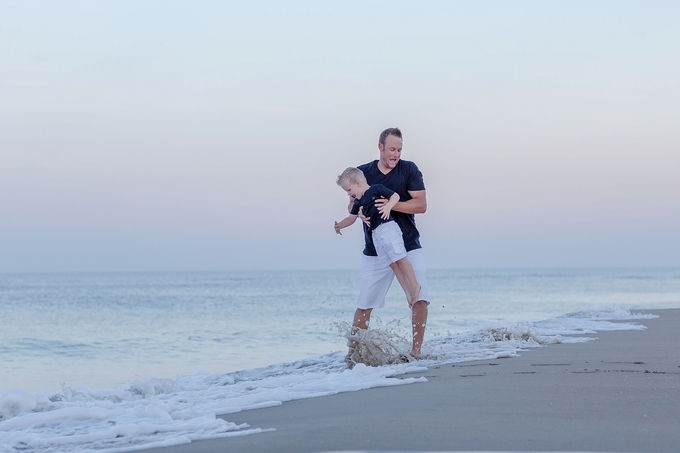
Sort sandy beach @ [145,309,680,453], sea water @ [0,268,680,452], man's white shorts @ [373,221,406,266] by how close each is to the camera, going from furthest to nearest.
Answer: man's white shorts @ [373,221,406,266]
sea water @ [0,268,680,452]
sandy beach @ [145,309,680,453]

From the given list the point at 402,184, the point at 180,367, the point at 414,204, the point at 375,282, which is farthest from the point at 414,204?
the point at 180,367

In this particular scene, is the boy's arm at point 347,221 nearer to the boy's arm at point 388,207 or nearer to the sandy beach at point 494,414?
the boy's arm at point 388,207

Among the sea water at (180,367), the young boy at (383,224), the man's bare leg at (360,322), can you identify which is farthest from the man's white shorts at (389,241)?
the sea water at (180,367)

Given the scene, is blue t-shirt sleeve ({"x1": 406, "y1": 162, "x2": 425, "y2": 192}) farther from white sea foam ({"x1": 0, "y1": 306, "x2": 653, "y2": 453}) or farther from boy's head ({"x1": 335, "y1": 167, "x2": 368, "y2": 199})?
white sea foam ({"x1": 0, "y1": 306, "x2": 653, "y2": 453})

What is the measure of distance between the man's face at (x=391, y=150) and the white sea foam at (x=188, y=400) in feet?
5.08

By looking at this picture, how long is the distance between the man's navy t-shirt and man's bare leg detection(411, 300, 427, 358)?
525 mm

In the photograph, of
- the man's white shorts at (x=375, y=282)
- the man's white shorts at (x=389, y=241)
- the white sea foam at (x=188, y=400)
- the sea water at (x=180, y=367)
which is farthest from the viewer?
the man's white shorts at (x=375, y=282)

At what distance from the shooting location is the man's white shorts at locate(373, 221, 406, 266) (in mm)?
5820

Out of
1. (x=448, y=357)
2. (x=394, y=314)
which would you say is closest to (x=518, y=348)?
(x=448, y=357)

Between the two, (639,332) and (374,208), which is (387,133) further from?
(639,332)

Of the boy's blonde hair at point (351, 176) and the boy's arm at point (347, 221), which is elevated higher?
the boy's blonde hair at point (351, 176)

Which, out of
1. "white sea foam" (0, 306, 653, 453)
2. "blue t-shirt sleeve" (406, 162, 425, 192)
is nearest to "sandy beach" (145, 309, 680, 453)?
"white sea foam" (0, 306, 653, 453)

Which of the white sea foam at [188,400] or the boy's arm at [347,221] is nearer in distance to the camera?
the white sea foam at [188,400]

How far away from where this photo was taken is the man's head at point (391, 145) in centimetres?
589
